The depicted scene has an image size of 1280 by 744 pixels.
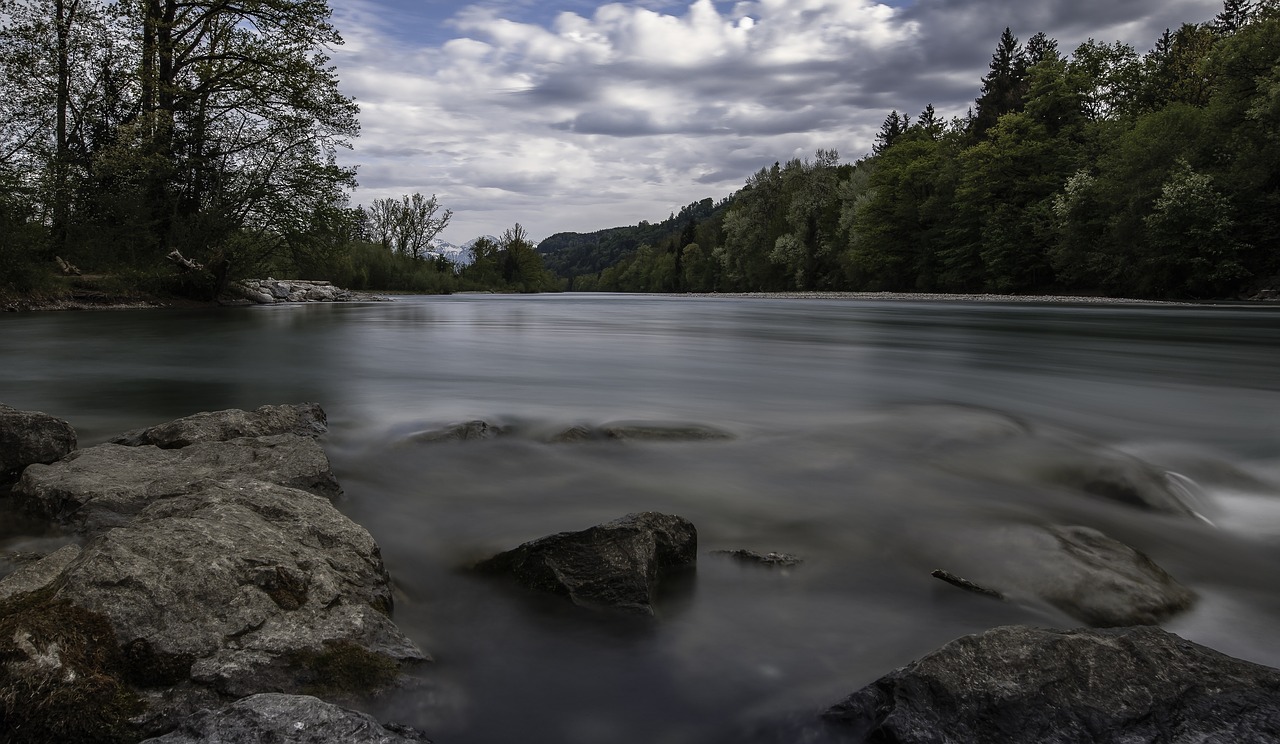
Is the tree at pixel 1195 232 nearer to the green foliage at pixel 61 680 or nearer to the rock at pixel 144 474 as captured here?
the rock at pixel 144 474

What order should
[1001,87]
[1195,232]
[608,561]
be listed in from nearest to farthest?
[608,561], [1195,232], [1001,87]

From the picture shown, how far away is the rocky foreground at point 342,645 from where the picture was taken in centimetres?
192

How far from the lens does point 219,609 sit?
2.36 m

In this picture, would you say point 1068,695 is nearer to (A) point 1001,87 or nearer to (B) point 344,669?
(B) point 344,669

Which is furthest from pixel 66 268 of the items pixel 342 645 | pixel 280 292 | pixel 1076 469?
pixel 1076 469

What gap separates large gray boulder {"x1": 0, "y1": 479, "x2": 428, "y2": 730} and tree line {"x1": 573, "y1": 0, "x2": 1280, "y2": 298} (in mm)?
44644

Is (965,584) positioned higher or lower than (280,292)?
lower

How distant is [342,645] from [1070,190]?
5250cm

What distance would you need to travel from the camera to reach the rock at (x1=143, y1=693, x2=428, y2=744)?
1.76 meters

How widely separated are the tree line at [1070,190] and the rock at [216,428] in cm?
4345

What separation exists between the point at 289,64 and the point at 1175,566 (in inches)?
1195

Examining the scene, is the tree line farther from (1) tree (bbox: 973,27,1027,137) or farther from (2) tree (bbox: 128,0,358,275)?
(2) tree (bbox: 128,0,358,275)

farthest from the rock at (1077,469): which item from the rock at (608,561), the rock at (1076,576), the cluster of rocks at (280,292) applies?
the cluster of rocks at (280,292)

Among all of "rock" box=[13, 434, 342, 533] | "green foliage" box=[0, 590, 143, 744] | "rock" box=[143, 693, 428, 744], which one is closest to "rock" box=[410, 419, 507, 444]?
"rock" box=[13, 434, 342, 533]
